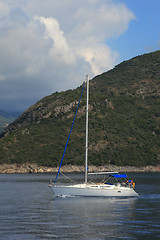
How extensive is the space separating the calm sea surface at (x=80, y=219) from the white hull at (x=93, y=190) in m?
0.79

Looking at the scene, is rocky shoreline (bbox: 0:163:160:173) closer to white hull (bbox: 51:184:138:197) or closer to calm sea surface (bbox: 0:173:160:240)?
white hull (bbox: 51:184:138:197)

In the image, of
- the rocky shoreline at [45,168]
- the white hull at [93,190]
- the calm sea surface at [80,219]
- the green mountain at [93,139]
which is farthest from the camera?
the green mountain at [93,139]

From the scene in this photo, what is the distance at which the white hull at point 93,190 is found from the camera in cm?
5466

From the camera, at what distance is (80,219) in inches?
1490

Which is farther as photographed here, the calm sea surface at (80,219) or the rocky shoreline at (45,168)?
the rocky shoreline at (45,168)

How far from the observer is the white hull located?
179ft

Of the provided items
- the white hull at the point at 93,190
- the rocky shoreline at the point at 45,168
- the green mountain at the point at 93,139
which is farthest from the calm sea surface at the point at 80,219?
the rocky shoreline at the point at 45,168

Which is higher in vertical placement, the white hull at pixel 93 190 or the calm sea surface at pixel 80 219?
the white hull at pixel 93 190

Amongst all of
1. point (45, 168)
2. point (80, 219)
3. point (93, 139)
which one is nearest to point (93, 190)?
point (80, 219)

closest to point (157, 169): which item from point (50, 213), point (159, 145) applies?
point (159, 145)

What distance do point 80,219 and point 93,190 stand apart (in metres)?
17.0

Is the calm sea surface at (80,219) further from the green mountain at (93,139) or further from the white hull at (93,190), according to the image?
the green mountain at (93,139)

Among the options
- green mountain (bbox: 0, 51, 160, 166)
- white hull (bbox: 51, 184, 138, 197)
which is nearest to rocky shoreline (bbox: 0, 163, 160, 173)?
green mountain (bbox: 0, 51, 160, 166)

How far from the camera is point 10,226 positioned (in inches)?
1344
